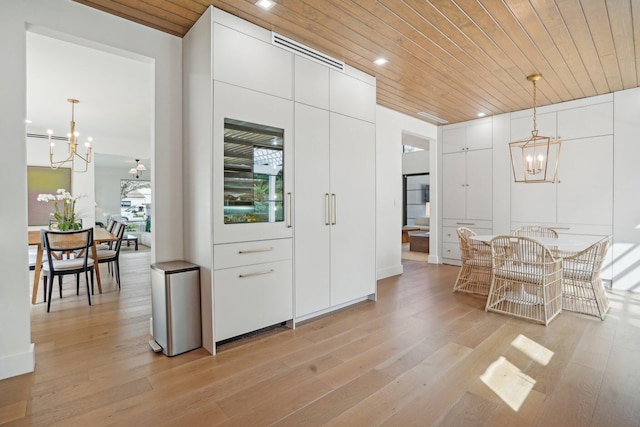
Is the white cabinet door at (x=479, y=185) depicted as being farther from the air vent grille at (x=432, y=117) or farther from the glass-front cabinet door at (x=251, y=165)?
the glass-front cabinet door at (x=251, y=165)

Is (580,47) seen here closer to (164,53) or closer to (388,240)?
(388,240)

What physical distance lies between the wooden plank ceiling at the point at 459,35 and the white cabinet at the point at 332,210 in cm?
74

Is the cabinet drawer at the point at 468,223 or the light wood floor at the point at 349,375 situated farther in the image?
the cabinet drawer at the point at 468,223

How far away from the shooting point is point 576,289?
4.03 metres

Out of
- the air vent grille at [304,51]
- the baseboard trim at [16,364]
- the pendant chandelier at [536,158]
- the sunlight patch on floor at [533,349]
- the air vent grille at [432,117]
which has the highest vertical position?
the air vent grille at [432,117]

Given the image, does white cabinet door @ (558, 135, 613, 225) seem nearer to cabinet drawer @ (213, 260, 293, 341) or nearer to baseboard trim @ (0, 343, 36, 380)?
cabinet drawer @ (213, 260, 293, 341)

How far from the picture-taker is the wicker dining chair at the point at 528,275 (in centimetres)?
321

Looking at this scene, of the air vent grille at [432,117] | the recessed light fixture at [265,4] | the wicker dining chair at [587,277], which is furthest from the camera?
the air vent grille at [432,117]

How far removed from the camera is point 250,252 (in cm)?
275

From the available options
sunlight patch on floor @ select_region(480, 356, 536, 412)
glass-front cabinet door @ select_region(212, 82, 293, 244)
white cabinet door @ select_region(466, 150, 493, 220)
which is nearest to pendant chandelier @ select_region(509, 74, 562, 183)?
white cabinet door @ select_region(466, 150, 493, 220)

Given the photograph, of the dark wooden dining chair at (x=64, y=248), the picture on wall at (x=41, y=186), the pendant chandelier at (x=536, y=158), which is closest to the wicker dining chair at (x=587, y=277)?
the pendant chandelier at (x=536, y=158)

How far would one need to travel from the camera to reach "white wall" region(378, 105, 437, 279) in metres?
5.14

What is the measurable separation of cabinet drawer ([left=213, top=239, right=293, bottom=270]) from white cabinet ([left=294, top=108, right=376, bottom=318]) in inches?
6.5

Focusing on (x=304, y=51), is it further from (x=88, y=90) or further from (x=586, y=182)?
(x=586, y=182)
